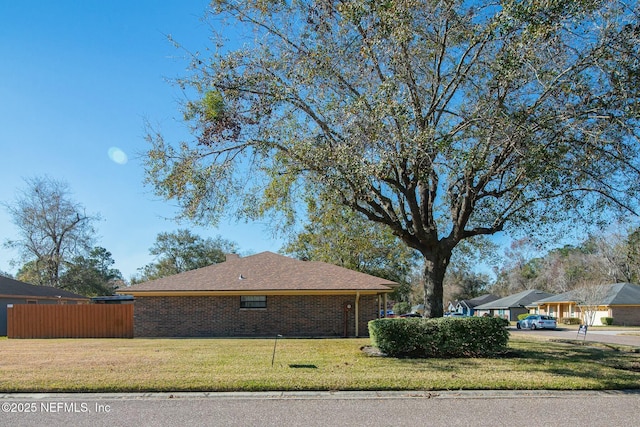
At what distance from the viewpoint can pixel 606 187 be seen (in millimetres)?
12883

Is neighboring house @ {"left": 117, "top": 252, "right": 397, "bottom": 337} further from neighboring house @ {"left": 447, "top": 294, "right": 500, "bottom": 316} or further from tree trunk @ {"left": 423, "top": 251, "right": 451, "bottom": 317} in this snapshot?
neighboring house @ {"left": 447, "top": 294, "right": 500, "bottom": 316}

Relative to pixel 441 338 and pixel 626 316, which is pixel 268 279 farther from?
pixel 626 316

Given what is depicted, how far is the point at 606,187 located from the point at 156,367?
1194cm

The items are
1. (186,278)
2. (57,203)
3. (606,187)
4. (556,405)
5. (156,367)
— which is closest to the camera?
(556,405)

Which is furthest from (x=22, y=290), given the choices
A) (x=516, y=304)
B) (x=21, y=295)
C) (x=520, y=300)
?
(x=520, y=300)

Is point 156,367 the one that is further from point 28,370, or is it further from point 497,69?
point 497,69

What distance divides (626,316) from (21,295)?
47274 mm

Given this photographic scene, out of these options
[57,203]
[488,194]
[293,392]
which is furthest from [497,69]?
[57,203]

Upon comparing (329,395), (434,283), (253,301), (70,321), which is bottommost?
(70,321)

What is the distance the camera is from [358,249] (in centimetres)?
2917

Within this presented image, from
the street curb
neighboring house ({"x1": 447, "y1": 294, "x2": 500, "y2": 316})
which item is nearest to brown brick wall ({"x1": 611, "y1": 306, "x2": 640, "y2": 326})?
neighboring house ({"x1": 447, "y1": 294, "x2": 500, "y2": 316})

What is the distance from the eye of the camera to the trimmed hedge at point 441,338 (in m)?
13.2

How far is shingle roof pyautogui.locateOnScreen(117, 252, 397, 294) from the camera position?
70.2 feet

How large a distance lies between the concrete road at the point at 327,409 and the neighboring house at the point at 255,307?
12803 millimetres
